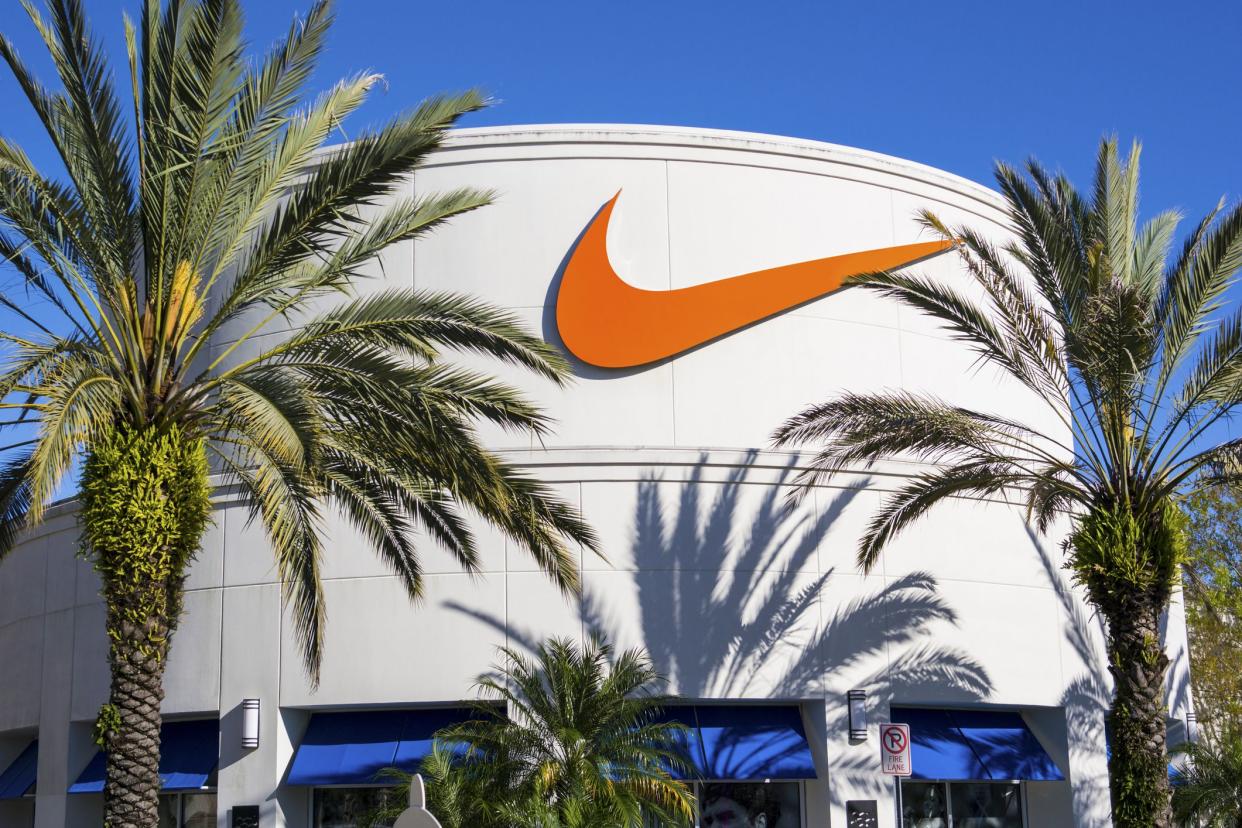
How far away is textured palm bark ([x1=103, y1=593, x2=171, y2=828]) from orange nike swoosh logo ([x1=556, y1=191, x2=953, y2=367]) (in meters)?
11.2

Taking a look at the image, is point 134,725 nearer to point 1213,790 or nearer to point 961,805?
point 961,805

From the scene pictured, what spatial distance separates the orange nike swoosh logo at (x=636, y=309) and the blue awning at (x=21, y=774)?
13218 millimetres

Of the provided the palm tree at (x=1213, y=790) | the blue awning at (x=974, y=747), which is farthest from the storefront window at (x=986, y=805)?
the palm tree at (x=1213, y=790)

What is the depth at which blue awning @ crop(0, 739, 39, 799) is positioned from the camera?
26094mm

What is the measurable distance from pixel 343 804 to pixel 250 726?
88.2 inches

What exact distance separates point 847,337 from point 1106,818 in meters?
9.83

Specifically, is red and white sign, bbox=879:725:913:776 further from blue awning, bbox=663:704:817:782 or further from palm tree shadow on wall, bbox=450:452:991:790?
palm tree shadow on wall, bbox=450:452:991:790

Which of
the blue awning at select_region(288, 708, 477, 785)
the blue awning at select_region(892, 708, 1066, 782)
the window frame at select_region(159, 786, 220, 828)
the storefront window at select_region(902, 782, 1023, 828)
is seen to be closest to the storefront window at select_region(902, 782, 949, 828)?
the storefront window at select_region(902, 782, 1023, 828)

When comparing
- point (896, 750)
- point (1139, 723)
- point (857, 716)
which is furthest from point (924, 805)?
point (896, 750)

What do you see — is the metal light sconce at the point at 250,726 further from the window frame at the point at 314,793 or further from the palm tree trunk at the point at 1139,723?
the palm tree trunk at the point at 1139,723

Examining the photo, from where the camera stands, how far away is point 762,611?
74.3 feet

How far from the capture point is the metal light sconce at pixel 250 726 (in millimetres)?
22266

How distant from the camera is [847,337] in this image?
82.0 feet

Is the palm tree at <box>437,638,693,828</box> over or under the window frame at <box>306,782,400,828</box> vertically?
over
